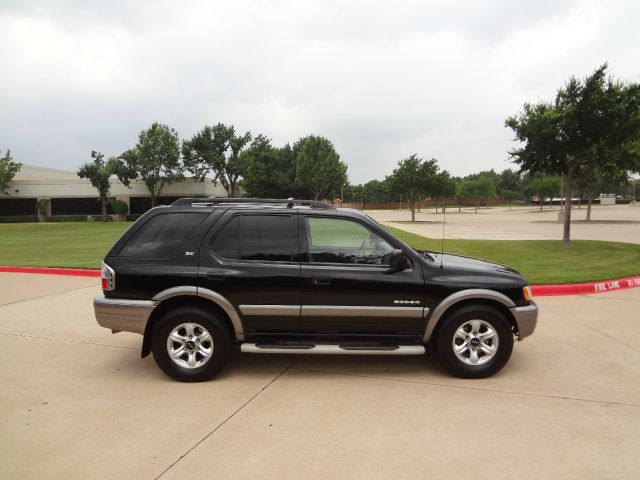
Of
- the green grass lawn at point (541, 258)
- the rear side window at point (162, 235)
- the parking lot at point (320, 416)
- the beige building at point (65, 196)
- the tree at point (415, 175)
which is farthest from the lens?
the beige building at point (65, 196)

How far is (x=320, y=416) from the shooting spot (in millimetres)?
3697

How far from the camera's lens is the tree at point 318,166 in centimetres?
5416

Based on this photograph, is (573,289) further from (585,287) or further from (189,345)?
(189,345)

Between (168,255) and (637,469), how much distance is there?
4.16m

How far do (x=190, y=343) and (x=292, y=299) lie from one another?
3.61 ft

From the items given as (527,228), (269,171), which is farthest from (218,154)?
(527,228)

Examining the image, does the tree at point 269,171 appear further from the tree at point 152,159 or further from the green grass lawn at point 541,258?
the green grass lawn at point 541,258

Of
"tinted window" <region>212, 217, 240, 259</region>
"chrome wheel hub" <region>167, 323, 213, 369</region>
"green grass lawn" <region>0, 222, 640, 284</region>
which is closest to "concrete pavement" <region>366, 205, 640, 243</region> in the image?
"green grass lawn" <region>0, 222, 640, 284</region>

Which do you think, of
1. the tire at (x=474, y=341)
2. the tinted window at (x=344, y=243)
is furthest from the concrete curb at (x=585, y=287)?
the tinted window at (x=344, y=243)

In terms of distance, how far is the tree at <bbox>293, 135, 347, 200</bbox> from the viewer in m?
54.2

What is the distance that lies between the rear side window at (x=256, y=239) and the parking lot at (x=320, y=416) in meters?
1.24

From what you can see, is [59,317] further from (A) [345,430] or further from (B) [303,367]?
(A) [345,430]

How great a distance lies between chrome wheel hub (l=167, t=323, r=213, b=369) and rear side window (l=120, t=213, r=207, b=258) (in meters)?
0.77

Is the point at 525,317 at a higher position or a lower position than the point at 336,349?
higher
